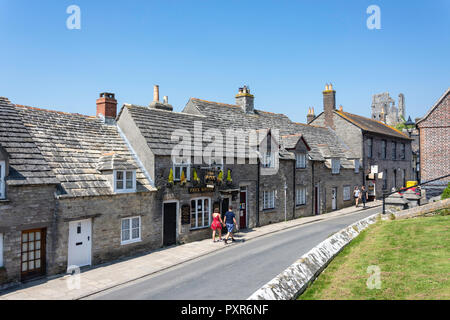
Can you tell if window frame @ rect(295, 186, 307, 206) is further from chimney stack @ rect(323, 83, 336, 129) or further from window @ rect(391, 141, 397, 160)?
window @ rect(391, 141, 397, 160)

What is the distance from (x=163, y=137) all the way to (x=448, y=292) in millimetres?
16320

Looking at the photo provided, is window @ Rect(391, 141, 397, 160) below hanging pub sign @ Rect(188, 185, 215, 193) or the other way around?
the other way around

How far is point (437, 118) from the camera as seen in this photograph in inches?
949


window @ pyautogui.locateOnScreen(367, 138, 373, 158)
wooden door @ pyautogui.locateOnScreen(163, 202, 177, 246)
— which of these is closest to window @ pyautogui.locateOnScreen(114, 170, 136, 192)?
wooden door @ pyautogui.locateOnScreen(163, 202, 177, 246)

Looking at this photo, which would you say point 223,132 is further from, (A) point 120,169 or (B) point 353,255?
(B) point 353,255

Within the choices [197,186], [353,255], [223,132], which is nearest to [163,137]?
[197,186]

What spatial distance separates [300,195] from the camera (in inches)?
1137

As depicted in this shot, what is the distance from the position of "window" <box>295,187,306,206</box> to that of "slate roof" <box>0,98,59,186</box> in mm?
19586

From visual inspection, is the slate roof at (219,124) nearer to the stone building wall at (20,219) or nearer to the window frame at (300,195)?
the window frame at (300,195)

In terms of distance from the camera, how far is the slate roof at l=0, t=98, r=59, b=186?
13.8 m

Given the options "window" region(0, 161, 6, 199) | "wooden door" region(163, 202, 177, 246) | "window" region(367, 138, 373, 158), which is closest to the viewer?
"window" region(0, 161, 6, 199)

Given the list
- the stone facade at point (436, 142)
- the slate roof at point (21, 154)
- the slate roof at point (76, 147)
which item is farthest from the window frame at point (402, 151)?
the slate roof at point (21, 154)

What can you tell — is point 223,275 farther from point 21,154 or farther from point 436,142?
point 436,142

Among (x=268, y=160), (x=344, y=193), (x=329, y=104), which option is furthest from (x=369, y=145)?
(x=268, y=160)
